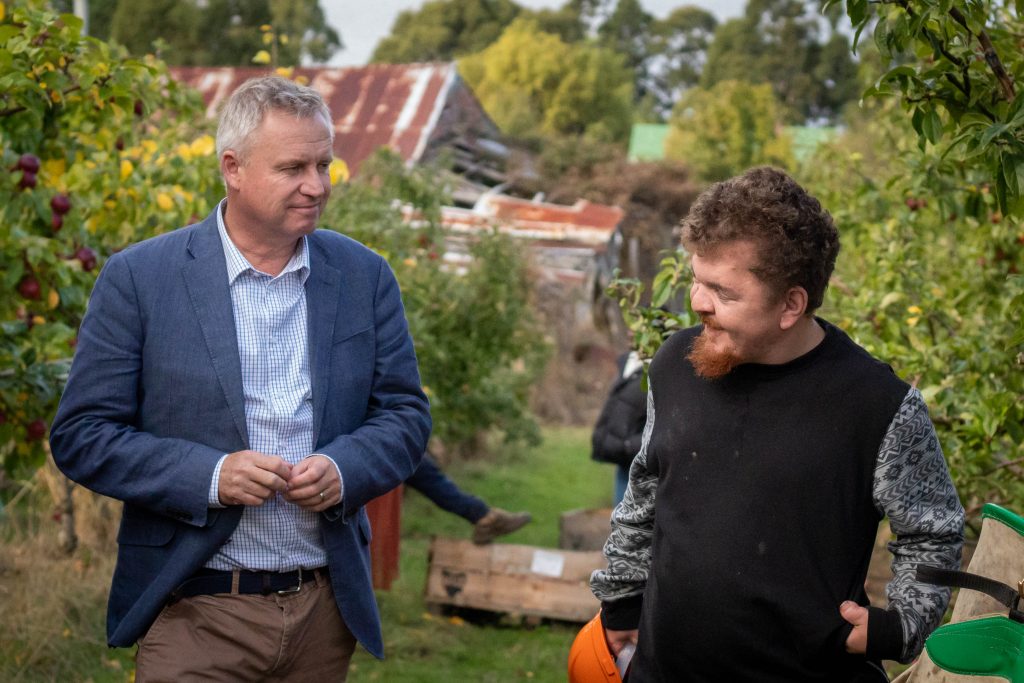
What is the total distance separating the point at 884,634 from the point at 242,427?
144 centimetres

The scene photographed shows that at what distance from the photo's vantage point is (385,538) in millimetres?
6426

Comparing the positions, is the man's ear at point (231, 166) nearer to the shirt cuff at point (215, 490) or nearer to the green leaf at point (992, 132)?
the shirt cuff at point (215, 490)

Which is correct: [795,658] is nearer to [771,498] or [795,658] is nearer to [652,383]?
[771,498]

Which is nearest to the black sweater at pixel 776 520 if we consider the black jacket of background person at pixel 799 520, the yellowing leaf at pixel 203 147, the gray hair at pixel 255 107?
the black jacket of background person at pixel 799 520

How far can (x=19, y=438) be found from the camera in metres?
4.45

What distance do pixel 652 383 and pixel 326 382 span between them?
2.50 ft

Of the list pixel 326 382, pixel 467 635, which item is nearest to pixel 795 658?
pixel 326 382

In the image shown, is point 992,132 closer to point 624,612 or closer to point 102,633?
point 624,612

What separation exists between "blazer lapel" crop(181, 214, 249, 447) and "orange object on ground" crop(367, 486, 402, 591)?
10.9ft

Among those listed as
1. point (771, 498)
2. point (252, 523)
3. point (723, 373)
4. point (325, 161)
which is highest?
point (325, 161)

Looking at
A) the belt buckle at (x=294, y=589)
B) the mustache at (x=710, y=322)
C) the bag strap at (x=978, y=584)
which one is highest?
the mustache at (x=710, y=322)

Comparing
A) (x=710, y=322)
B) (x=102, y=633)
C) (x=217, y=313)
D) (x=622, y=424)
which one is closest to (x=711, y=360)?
(x=710, y=322)

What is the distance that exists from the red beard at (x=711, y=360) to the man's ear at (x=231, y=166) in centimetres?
114

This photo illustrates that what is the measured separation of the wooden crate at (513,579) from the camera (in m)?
6.83
